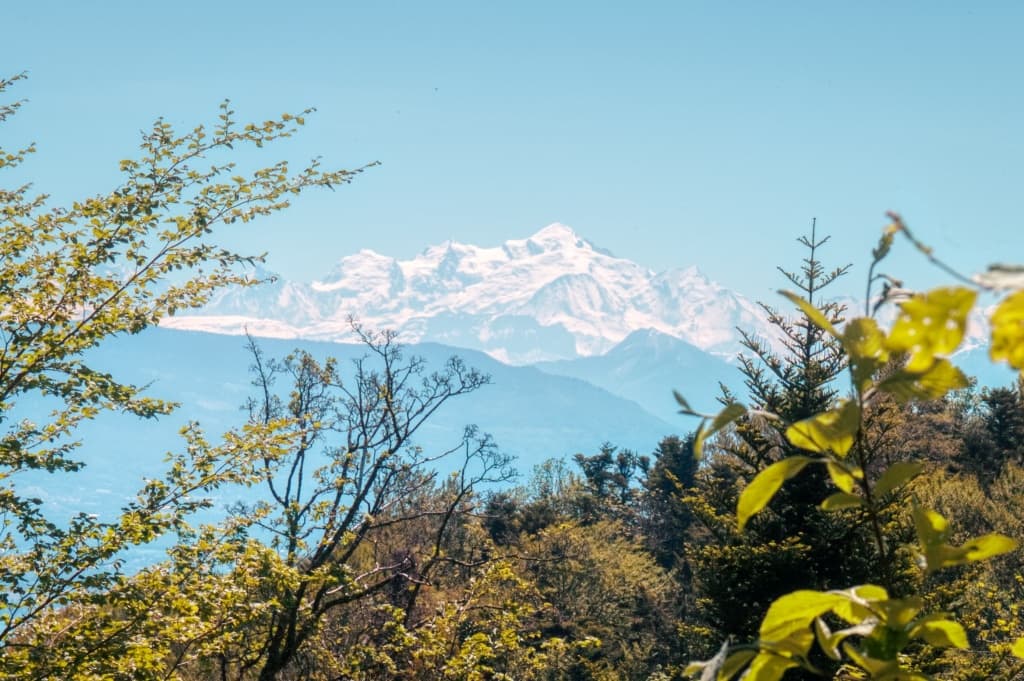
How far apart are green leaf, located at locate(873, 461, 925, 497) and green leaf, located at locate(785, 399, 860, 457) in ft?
0.31

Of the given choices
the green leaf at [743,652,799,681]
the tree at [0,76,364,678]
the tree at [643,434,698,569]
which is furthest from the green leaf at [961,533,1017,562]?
the tree at [643,434,698,569]

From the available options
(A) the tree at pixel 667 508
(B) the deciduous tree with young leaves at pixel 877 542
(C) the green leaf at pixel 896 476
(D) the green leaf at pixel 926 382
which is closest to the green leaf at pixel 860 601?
(B) the deciduous tree with young leaves at pixel 877 542

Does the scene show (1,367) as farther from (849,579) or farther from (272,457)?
(849,579)

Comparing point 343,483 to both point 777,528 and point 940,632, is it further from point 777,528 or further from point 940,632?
point 940,632

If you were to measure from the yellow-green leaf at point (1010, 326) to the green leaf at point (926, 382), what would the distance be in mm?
Result: 163

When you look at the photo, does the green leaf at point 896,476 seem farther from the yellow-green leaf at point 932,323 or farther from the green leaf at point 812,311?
the yellow-green leaf at point 932,323

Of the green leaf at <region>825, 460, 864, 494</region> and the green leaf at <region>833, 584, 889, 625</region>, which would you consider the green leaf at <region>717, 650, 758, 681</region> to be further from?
the green leaf at <region>825, 460, 864, 494</region>

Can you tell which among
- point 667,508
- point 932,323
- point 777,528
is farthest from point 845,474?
point 667,508

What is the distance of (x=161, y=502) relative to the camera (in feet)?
25.5

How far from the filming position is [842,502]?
98 centimetres

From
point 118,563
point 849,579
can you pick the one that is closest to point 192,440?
point 118,563

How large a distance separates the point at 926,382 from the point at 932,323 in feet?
0.64

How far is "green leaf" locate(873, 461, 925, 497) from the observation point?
94 centimetres

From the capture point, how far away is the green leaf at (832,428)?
85 cm
